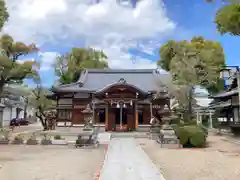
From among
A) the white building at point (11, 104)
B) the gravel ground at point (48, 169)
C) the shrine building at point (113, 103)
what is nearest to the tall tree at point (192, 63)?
the shrine building at point (113, 103)

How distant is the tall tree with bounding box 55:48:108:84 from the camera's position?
42.7 m

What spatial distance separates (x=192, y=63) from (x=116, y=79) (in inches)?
437

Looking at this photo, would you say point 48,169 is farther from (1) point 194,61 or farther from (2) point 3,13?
(1) point 194,61

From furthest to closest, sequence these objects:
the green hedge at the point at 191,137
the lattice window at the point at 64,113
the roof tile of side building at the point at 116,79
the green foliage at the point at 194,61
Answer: the roof tile of side building at the point at 116,79, the lattice window at the point at 64,113, the green foliage at the point at 194,61, the green hedge at the point at 191,137

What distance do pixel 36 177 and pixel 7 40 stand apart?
20.4m

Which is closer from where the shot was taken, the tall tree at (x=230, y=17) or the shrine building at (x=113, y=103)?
the tall tree at (x=230, y=17)

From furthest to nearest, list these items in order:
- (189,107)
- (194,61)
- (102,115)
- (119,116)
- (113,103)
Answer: (102,115) → (119,116) → (113,103) → (194,61) → (189,107)

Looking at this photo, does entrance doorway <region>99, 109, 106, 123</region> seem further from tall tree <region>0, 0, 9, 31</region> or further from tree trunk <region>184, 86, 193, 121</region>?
tall tree <region>0, 0, 9, 31</region>

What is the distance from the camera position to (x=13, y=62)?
2498 cm

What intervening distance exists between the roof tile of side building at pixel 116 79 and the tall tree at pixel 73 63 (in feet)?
38.0

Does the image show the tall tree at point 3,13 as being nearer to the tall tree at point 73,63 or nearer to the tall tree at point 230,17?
the tall tree at point 230,17

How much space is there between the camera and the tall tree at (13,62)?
2373 cm

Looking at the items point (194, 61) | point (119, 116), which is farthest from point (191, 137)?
point (119, 116)

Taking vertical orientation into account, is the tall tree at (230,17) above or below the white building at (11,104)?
above
